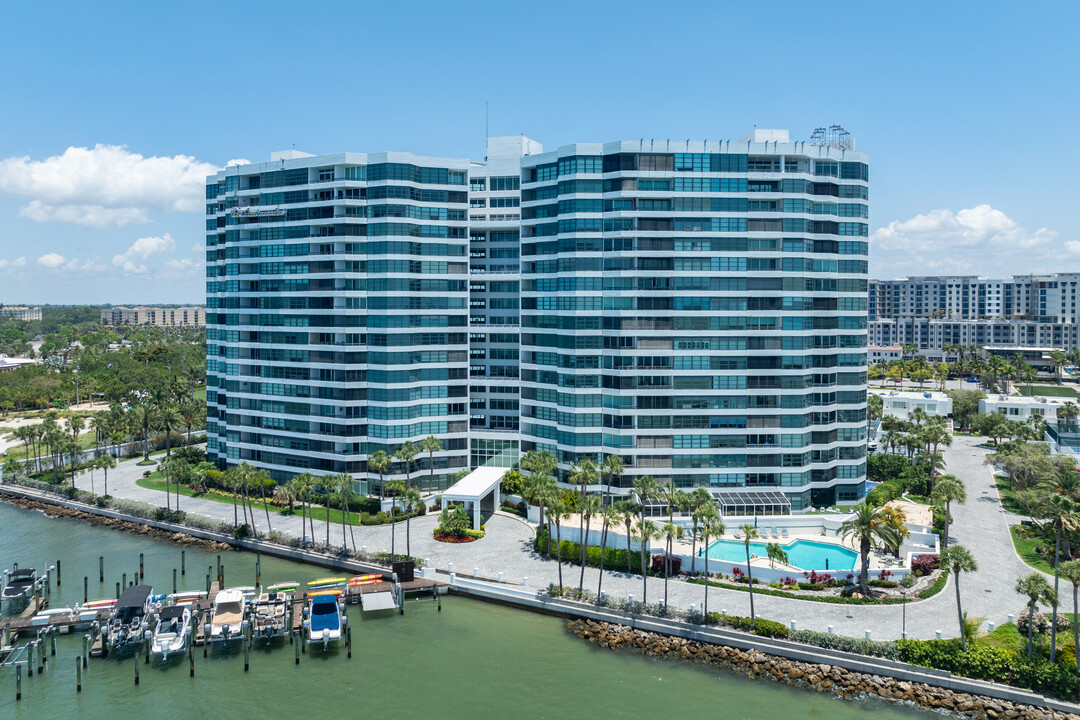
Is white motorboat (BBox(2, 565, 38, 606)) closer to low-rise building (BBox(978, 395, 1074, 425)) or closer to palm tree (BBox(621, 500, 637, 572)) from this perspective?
palm tree (BBox(621, 500, 637, 572))

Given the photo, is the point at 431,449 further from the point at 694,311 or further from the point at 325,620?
the point at 694,311

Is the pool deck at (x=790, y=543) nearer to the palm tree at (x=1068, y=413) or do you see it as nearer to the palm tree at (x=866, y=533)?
the palm tree at (x=866, y=533)

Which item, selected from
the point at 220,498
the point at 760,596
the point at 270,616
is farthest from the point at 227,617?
the point at 760,596

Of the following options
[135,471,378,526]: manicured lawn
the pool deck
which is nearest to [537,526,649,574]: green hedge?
the pool deck

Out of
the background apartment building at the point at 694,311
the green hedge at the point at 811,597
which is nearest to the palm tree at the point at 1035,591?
the green hedge at the point at 811,597

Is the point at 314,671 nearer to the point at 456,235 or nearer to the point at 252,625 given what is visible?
the point at 252,625

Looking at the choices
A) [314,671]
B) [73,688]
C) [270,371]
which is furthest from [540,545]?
[270,371]
